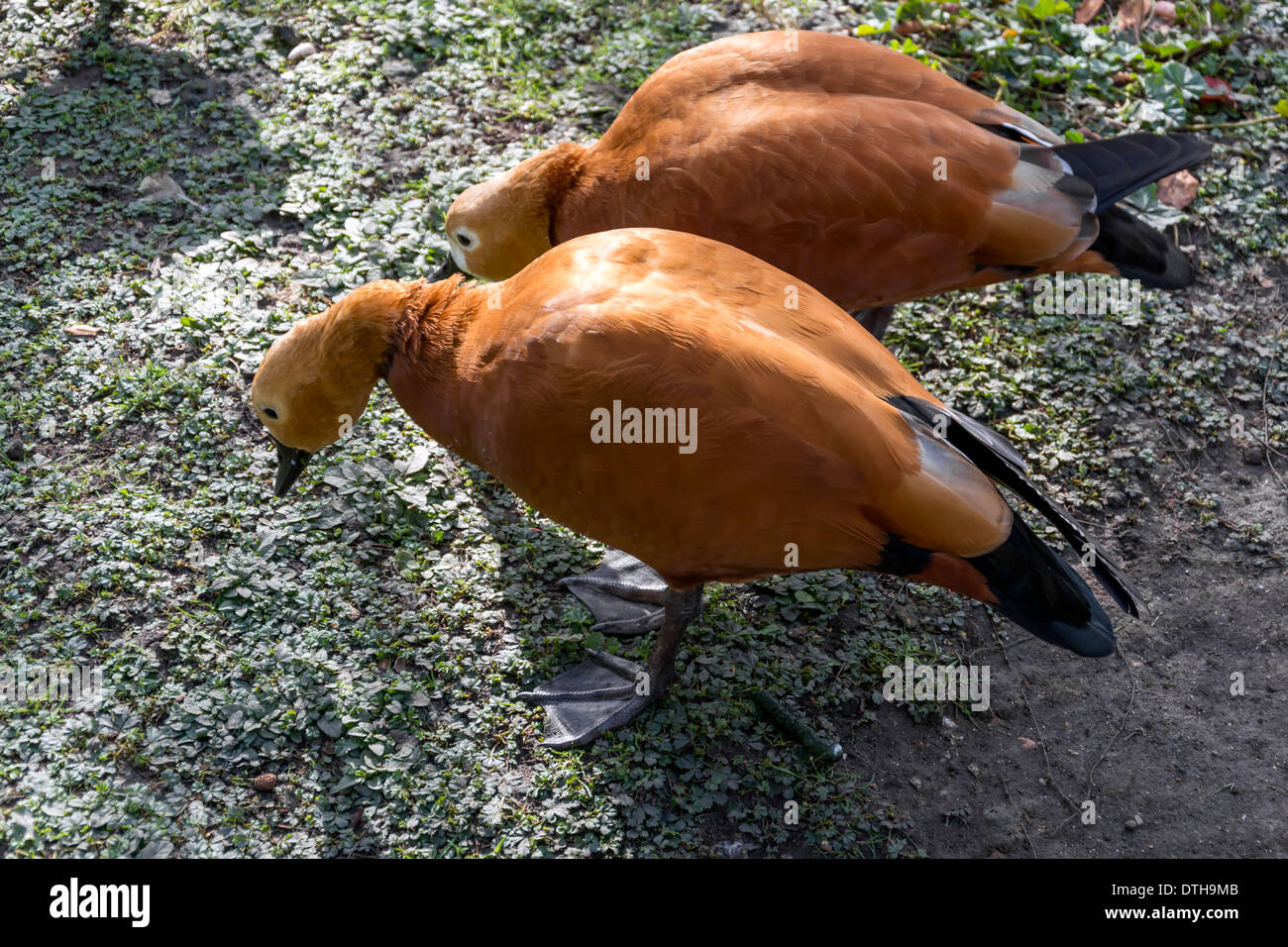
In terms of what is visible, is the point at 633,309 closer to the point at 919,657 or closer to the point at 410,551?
the point at 410,551

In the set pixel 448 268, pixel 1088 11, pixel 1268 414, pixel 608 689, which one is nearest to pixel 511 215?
pixel 448 268

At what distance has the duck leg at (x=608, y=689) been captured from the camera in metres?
3.42

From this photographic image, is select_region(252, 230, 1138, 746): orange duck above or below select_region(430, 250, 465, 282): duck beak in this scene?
above

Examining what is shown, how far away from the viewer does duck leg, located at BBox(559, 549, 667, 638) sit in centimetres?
380

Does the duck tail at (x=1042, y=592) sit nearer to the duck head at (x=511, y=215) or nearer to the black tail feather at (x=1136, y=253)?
the black tail feather at (x=1136, y=253)

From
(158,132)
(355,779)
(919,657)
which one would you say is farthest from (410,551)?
(158,132)

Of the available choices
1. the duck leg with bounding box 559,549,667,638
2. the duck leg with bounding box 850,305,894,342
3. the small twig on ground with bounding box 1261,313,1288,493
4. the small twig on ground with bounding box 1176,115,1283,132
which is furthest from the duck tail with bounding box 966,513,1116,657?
the small twig on ground with bounding box 1176,115,1283,132

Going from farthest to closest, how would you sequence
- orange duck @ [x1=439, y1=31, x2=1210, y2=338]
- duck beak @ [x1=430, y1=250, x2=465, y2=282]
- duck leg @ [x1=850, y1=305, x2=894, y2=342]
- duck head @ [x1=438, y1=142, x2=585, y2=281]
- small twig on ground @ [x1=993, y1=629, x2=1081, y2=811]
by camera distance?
1. duck beak @ [x1=430, y1=250, x2=465, y2=282]
2. duck leg @ [x1=850, y1=305, x2=894, y2=342]
3. duck head @ [x1=438, y1=142, x2=585, y2=281]
4. orange duck @ [x1=439, y1=31, x2=1210, y2=338]
5. small twig on ground @ [x1=993, y1=629, x2=1081, y2=811]

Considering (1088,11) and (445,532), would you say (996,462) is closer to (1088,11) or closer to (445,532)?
(445,532)

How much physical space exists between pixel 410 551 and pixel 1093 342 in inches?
119

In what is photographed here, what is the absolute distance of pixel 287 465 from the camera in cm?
380

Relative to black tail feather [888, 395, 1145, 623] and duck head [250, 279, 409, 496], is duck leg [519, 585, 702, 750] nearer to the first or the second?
black tail feather [888, 395, 1145, 623]

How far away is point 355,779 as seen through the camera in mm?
3250

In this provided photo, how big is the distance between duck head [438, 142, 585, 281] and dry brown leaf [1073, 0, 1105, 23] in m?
3.37
